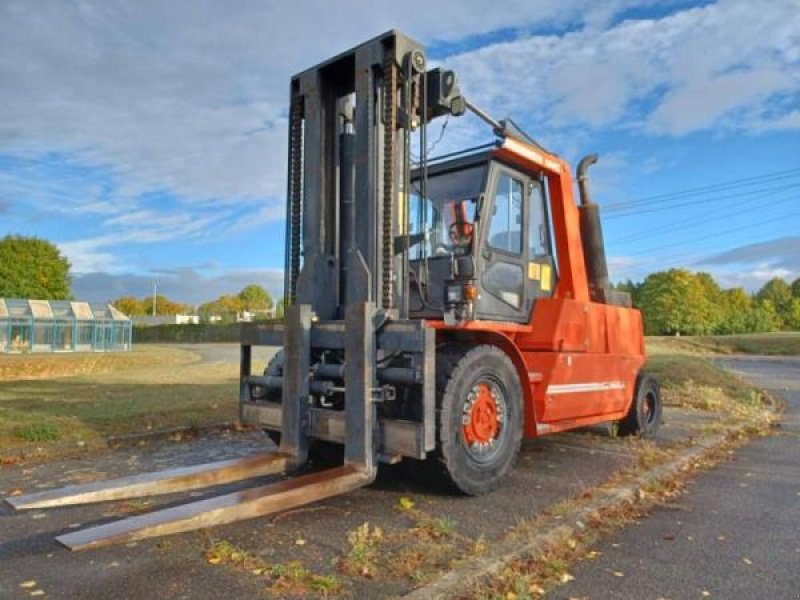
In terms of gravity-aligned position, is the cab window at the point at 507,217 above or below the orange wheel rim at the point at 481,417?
above

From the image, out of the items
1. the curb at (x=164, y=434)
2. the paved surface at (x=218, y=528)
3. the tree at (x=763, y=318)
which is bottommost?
the paved surface at (x=218, y=528)

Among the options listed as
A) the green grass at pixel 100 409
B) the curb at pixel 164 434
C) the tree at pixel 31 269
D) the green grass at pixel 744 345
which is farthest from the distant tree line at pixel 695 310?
the curb at pixel 164 434

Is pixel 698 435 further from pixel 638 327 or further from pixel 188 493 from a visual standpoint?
pixel 188 493

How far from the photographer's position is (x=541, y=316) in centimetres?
657

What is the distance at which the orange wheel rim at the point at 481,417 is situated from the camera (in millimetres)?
5309

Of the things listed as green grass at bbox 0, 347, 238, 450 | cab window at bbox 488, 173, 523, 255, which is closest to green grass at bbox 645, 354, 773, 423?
cab window at bbox 488, 173, 523, 255

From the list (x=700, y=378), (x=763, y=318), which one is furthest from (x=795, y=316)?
(x=700, y=378)

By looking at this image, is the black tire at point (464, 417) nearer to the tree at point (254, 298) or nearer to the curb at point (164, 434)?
the curb at point (164, 434)

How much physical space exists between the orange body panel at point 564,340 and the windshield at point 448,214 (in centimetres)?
43

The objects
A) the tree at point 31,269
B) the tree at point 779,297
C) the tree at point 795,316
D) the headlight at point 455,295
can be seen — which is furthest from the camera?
the tree at point 779,297

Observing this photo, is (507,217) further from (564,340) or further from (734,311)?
(734,311)

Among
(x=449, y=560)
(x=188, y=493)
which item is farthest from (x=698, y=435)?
(x=188, y=493)

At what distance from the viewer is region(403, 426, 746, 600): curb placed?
352cm

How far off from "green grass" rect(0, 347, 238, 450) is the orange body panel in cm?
497
